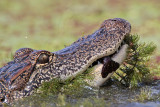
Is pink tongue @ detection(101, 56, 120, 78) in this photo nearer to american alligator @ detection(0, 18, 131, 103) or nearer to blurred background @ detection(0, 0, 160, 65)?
american alligator @ detection(0, 18, 131, 103)

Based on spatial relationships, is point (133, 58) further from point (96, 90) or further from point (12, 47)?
point (12, 47)

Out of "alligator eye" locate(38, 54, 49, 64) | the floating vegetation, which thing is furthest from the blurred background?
"alligator eye" locate(38, 54, 49, 64)

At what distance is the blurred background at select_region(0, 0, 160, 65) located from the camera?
13470mm

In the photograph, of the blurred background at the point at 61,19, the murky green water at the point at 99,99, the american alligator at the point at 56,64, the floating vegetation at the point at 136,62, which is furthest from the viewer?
the blurred background at the point at 61,19

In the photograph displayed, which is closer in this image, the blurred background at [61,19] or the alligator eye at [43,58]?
the alligator eye at [43,58]

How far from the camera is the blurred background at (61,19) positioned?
44.2ft

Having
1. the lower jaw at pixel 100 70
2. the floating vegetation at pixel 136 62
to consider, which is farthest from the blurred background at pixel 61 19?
the lower jaw at pixel 100 70

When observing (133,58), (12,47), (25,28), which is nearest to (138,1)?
(25,28)

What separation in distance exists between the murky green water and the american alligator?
0.19 m

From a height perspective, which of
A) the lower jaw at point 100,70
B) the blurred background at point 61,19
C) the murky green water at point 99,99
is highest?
the blurred background at point 61,19

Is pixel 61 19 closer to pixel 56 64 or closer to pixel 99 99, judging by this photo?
pixel 56 64

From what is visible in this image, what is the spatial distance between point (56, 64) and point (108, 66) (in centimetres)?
70

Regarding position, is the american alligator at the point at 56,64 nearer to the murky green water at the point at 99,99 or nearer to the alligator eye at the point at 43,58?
the alligator eye at the point at 43,58

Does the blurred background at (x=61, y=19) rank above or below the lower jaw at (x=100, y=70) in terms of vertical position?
above
